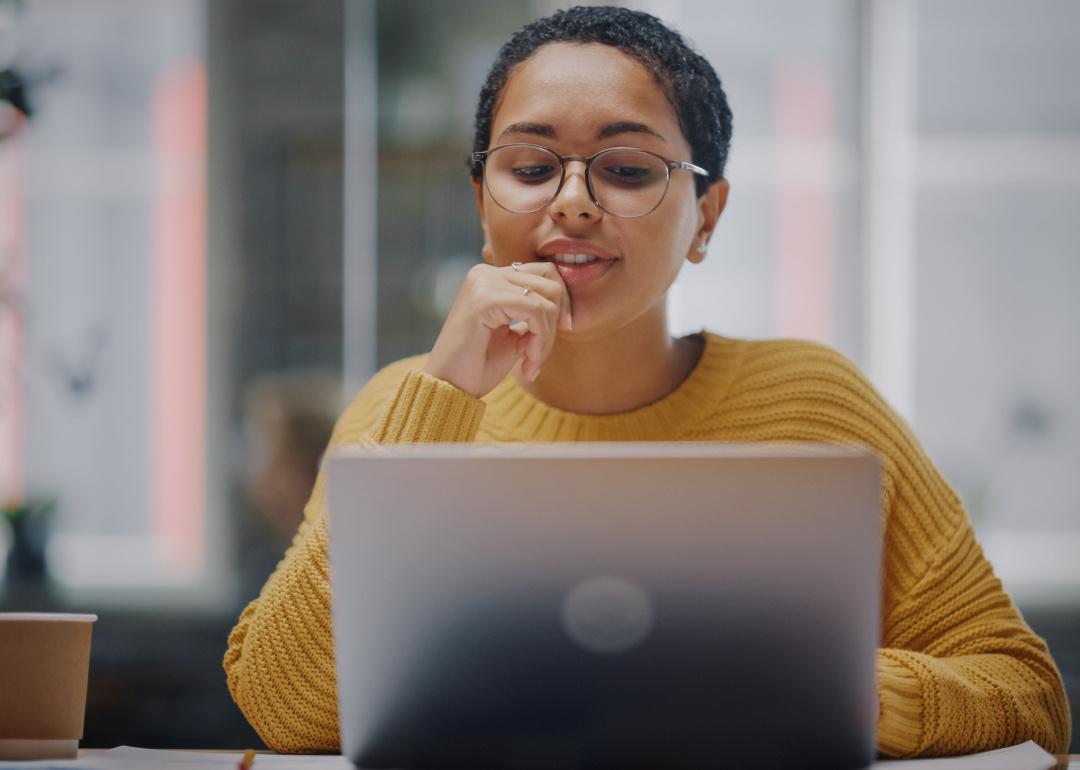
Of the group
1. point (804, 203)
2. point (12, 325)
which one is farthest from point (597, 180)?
point (12, 325)

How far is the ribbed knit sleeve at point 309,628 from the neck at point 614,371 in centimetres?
27

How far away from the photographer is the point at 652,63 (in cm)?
128

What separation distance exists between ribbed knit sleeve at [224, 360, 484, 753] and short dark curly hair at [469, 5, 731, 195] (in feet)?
1.40

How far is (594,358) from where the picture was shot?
53.6 inches

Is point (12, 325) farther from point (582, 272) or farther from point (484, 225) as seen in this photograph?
point (582, 272)

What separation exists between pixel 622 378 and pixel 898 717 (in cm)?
56

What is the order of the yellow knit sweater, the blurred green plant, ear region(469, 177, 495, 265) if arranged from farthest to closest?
1. the blurred green plant
2. ear region(469, 177, 495, 265)
3. the yellow knit sweater

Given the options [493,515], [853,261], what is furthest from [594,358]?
[853,261]

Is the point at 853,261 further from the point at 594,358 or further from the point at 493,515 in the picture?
the point at 493,515

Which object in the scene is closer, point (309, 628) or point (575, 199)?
point (309, 628)

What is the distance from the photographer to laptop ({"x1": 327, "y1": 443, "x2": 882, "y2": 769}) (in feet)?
2.26

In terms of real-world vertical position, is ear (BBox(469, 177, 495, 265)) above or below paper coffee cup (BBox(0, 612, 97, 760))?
above

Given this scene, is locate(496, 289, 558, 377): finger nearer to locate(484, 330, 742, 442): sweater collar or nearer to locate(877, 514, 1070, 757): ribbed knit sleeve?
locate(484, 330, 742, 442): sweater collar

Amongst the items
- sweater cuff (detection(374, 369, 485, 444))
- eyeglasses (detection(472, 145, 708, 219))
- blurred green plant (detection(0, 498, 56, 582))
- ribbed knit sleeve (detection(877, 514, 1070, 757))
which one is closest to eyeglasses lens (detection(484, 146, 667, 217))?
eyeglasses (detection(472, 145, 708, 219))
